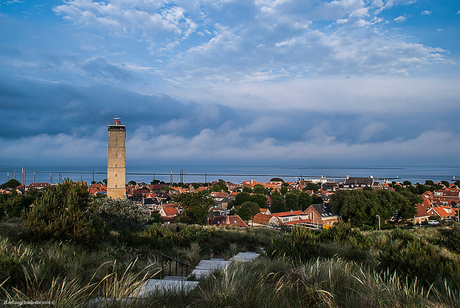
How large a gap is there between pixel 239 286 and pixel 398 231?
31.7 feet

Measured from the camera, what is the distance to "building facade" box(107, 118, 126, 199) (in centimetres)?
3375

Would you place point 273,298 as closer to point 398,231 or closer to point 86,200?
point 86,200

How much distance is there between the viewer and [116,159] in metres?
34.2

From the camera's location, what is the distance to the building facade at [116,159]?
1329 inches

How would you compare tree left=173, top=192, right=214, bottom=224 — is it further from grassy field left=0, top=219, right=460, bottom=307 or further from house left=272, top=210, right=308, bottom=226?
grassy field left=0, top=219, right=460, bottom=307

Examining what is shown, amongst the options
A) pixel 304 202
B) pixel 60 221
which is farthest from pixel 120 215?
pixel 304 202

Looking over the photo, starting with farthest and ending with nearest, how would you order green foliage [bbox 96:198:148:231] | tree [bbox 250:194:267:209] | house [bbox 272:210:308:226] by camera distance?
tree [bbox 250:194:267:209] < house [bbox 272:210:308:226] < green foliage [bbox 96:198:148:231]

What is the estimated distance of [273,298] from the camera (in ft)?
9.73

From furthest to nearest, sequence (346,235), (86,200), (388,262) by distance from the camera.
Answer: (346,235), (86,200), (388,262)

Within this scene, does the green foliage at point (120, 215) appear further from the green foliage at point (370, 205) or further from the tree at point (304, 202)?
the tree at point (304, 202)

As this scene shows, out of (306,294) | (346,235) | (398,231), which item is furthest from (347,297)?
(398,231)

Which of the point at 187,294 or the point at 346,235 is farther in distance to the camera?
the point at 346,235

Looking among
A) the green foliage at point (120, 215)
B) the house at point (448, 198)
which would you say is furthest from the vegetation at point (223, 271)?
the house at point (448, 198)

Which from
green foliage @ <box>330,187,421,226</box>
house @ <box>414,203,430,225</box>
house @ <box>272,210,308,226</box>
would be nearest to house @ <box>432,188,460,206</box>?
house @ <box>414,203,430,225</box>
